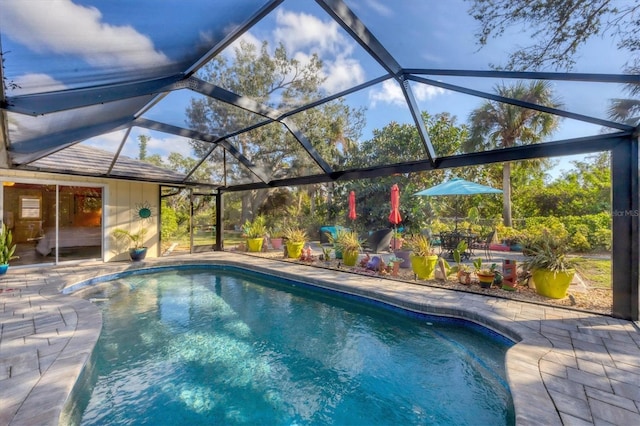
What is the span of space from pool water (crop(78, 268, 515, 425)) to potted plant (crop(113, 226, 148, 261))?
3653mm

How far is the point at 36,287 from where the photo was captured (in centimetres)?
622

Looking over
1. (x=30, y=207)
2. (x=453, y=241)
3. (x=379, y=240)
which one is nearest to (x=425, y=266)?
(x=453, y=241)

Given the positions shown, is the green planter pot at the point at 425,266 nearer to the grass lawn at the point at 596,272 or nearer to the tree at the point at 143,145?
the grass lawn at the point at 596,272

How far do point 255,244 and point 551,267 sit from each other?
970 centimetres

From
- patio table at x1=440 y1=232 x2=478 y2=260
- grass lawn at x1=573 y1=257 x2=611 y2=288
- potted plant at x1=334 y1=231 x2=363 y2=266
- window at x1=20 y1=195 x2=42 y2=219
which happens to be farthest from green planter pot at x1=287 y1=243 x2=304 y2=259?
window at x1=20 y1=195 x2=42 y2=219

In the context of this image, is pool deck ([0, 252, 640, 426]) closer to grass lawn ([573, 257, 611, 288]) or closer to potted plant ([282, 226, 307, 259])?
grass lawn ([573, 257, 611, 288])

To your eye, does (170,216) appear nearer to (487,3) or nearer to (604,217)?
(487,3)

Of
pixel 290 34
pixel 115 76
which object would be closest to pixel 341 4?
pixel 290 34

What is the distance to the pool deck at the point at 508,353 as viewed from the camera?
2385 millimetres

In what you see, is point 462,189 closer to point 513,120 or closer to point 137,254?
point 513,120

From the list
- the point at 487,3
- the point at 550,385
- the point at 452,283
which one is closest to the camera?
the point at 550,385

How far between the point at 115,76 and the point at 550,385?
5.73 meters

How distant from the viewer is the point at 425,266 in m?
6.86

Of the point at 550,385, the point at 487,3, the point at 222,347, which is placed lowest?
the point at 222,347
